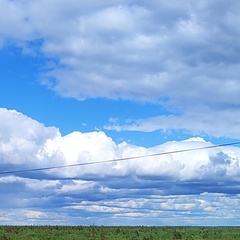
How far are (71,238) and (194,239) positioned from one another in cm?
1685

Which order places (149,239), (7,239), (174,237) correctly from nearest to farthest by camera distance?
(7,239) → (149,239) → (174,237)

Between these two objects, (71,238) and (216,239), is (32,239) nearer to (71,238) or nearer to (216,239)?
(71,238)

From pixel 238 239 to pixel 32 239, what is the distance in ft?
96.2

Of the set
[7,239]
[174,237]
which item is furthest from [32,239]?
[174,237]

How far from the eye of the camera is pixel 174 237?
79.3 metres

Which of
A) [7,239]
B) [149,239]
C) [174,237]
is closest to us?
[7,239]

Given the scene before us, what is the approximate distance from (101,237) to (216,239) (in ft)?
54.5

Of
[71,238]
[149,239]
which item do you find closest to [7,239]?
[71,238]

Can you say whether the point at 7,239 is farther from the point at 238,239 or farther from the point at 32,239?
the point at 238,239

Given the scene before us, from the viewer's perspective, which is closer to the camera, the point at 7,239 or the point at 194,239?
the point at 7,239

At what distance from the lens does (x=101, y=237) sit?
75.7 m

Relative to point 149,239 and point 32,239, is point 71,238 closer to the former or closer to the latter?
point 32,239

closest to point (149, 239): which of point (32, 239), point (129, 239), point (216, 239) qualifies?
point (129, 239)

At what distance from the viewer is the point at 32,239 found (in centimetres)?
7094
